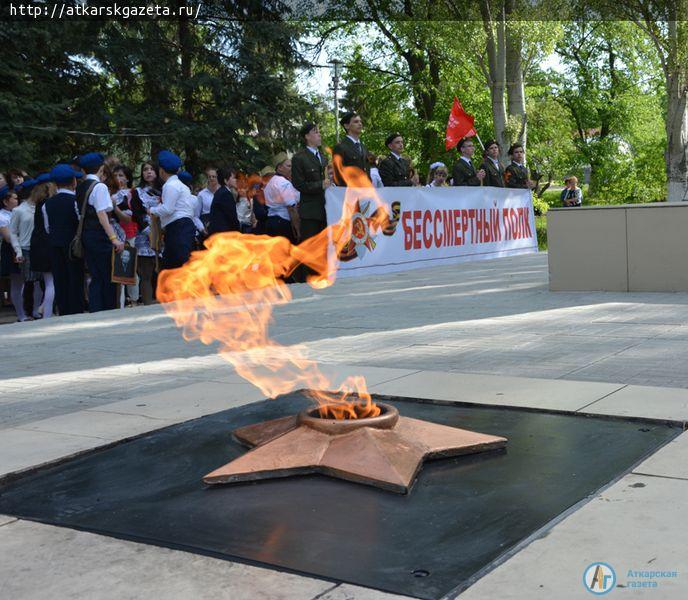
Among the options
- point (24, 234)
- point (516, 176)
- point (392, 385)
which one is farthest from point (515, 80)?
point (392, 385)

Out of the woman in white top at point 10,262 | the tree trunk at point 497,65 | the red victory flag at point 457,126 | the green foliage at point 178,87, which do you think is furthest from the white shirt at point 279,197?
the tree trunk at point 497,65

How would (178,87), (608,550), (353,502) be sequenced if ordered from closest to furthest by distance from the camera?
(608,550), (353,502), (178,87)

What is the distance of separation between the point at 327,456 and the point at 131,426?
1552mm

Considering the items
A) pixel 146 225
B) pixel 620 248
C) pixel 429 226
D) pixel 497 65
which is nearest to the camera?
pixel 620 248

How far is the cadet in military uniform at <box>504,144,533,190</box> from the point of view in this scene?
19.0 metres

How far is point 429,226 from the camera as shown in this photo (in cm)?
1582

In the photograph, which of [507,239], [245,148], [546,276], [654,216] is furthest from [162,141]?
[654,216]

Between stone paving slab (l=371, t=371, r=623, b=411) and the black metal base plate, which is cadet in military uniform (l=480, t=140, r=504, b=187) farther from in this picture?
the black metal base plate

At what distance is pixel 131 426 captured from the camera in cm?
514

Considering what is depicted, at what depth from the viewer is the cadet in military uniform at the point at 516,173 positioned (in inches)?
747

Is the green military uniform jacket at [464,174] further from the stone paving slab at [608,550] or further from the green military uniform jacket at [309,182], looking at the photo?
the stone paving slab at [608,550]

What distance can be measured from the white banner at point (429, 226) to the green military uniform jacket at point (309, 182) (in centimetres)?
17

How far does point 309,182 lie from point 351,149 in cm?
90

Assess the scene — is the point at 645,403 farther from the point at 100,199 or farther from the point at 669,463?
the point at 100,199
